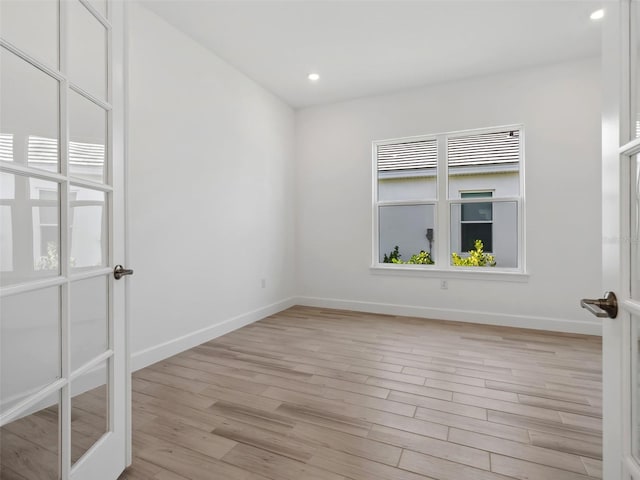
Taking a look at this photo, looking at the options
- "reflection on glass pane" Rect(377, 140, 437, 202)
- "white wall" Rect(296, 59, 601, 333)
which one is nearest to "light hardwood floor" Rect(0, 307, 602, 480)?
"white wall" Rect(296, 59, 601, 333)

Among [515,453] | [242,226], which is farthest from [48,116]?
[242,226]

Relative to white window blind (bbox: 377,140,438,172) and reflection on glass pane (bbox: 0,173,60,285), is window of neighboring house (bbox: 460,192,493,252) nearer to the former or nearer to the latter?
white window blind (bbox: 377,140,438,172)

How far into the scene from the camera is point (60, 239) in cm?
111

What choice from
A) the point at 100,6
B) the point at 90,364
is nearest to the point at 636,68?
the point at 100,6

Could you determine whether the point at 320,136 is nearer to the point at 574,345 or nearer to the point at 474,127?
the point at 474,127

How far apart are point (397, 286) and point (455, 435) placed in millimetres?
2622

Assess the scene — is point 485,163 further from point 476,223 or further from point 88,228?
point 88,228

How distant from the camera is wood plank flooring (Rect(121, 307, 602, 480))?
5.03ft

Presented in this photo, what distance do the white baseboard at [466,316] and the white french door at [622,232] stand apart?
3.15 m

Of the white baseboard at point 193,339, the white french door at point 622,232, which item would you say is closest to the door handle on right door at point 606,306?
the white french door at point 622,232

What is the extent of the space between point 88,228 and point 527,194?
401 cm

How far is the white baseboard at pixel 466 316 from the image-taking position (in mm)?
3514

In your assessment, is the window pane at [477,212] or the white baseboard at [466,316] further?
the window pane at [477,212]

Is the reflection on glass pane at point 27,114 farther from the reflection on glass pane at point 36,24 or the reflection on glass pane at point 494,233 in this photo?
the reflection on glass pane at point 494,233
